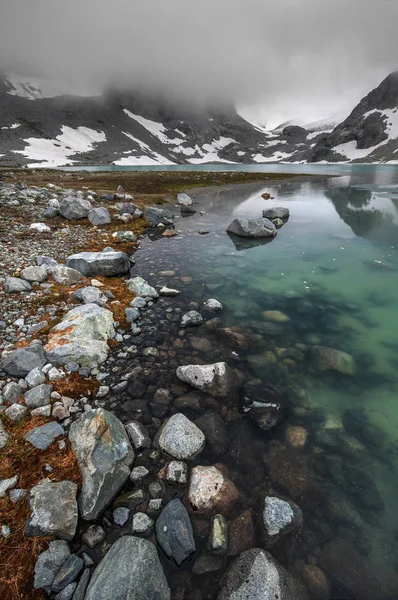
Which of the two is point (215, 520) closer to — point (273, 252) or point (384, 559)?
point (384, 559)

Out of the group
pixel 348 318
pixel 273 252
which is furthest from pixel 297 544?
pixel 273 252

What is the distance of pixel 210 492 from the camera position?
4.25 metres

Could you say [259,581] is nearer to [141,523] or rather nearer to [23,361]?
[141,523]

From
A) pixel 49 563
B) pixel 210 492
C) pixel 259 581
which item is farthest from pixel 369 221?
pixel 49 563

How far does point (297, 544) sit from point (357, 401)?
3428mm

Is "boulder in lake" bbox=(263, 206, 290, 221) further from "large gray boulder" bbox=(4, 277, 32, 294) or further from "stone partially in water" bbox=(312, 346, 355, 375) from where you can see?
"large gray boulder" bbox=(4, 277, 32, 294)

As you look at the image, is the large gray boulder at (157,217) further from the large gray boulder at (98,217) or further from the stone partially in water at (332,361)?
the stone partially in water at (332,361)

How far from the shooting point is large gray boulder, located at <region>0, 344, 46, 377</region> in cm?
580

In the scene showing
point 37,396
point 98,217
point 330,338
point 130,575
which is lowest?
point 130,575

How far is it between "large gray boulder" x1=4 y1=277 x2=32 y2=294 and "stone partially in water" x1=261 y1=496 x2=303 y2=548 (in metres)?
9.24

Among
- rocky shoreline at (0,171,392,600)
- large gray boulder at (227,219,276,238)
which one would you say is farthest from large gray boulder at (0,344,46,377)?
large gray boulder at (227,219,276,238)

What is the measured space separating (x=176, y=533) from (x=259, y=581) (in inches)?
45.6

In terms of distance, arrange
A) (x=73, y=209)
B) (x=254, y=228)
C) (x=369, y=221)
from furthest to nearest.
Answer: (x=369, y=221) < (x=73, y=209) < (x=254, y=228)

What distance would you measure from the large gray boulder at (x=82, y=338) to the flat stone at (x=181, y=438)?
2647 millimetres
